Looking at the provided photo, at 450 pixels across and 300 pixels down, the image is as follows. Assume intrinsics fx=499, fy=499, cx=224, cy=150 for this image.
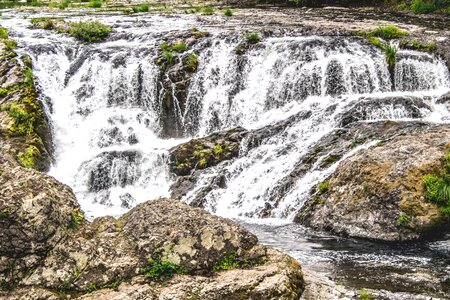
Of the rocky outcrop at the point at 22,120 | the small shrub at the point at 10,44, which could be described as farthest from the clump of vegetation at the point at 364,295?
the small shrub at the point at 10,44

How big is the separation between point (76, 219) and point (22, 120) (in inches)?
531

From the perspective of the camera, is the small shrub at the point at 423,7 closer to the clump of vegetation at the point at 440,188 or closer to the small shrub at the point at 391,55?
the small shrub at the point at 391,55

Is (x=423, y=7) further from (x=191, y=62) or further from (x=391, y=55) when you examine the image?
(x=191, y=62)

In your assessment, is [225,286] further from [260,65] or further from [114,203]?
[260,65]

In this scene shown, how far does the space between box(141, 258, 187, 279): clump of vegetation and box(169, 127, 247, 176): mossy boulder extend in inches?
444

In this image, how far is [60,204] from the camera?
7.59m

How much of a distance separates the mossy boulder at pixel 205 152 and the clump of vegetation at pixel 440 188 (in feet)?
→ 25.2

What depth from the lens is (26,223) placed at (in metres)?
7.04

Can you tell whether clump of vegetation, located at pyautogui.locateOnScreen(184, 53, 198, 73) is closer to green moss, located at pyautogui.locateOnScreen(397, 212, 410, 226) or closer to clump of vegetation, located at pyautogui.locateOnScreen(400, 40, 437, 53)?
clump of vegetation, located at pyautogui.locateOnScreen(400, 40, 437, 53)

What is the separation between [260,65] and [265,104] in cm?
222

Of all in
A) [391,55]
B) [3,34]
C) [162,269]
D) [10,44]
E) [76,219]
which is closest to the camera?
[162,269]

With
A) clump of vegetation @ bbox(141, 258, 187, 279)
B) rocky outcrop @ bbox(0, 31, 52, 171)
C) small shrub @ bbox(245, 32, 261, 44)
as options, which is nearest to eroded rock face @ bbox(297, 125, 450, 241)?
clump of vegetation @ bbox(141, 258, 187, 279)

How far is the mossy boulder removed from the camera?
18.6 meters

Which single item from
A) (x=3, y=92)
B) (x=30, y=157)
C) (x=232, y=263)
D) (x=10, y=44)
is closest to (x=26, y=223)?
(x=232, y=263)
